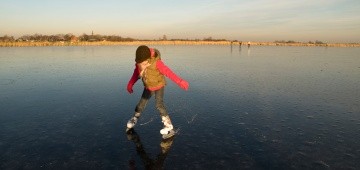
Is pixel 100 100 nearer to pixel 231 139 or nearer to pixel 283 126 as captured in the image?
pixel 231 139

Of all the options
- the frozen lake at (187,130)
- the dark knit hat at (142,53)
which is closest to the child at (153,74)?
the dark knit hat at (142,53)

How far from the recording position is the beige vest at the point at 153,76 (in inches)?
217

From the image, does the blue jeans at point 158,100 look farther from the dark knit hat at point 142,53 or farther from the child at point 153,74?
the dark knit hat at point 142,53

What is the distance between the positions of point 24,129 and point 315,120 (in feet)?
23.1

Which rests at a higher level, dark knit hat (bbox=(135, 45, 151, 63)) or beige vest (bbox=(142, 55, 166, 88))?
dark knit hat (bbox=(135, 45, 151, 63))

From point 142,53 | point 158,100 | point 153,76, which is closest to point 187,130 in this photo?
point 158,100

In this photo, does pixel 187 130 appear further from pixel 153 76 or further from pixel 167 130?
pixel 153 76

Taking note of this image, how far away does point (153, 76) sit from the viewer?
566 centimetres

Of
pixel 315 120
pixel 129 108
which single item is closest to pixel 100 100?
pixel 129 108

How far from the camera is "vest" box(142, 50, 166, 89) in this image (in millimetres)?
5500

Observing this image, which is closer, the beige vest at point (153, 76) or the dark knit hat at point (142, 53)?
the dark knit hat at point (142, 53)

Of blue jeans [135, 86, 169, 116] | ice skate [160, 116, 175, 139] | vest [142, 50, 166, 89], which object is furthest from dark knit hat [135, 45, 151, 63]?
ice skate [160, 116, 175, 139]

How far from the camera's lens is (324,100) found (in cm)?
961

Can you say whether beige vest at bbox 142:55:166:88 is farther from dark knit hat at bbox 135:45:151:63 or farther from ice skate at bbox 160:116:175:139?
ice skate at bbox 160:116:175:139
